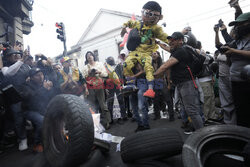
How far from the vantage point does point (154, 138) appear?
1943mm

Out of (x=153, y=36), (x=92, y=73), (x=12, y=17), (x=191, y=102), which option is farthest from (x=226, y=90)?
(x=12, y=17)

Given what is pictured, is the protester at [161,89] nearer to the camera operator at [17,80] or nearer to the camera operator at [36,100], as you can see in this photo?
the camera operator at [36,100]

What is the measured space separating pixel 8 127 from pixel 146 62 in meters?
3.61

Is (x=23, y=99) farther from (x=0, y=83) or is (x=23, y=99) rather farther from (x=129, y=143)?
(x=129, y=143)

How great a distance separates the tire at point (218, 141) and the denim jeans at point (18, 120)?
→ 346 cm

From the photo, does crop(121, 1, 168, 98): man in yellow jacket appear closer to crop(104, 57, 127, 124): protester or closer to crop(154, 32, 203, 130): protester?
crop(154, 32, 203, 130): protester

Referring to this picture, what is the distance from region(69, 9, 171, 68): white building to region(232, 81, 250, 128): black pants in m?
20.4

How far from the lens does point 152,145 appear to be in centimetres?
188

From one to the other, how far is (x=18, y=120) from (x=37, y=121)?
1.75 ft

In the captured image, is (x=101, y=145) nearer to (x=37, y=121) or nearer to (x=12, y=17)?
(x=37, y=121)

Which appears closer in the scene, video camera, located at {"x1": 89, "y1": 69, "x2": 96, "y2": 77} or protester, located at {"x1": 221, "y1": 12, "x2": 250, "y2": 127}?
protester, located at {"x1": 221, "y1": 12, "x2": 250, "y2": 127}

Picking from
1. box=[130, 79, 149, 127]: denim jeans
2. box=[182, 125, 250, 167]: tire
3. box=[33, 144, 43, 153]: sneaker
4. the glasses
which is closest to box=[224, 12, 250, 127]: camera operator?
box=[182, 125, 250, 167]: tire

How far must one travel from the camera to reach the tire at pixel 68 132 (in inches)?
68.6

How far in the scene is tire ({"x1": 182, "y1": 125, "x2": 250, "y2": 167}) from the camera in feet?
5.77
